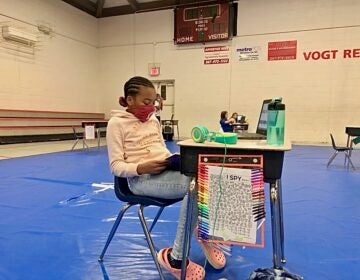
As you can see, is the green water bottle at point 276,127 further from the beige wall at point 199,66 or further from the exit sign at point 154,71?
the exit sign at point 154,71

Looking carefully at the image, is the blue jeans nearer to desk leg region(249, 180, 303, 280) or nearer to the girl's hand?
the girl's hand

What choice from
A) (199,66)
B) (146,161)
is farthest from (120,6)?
(146,161)

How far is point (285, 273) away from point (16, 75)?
7739 mm

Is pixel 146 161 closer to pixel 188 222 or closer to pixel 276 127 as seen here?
pixel 188 222

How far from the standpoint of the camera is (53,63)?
8.20 metres

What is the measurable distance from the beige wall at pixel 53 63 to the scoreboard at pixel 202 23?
300cm

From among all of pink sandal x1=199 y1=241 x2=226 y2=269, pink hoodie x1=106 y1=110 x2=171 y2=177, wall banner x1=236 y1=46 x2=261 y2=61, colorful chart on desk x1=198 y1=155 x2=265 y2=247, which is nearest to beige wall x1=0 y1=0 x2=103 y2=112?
wall banner x1=236 y1=46 x2=261 y2=61

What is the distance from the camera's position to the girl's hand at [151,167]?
116 cm

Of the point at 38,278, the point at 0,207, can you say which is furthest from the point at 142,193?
the point at 0,207

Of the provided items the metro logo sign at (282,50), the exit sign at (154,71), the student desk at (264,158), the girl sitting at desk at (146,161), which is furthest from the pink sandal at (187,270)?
the exit sign at (154,71)

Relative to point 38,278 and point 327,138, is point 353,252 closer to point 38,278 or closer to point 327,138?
point 38,278

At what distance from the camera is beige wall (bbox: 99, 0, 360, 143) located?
7.35 meters

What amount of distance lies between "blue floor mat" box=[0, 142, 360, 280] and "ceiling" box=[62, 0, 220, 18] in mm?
7256

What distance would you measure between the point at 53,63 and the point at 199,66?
4136 mm
